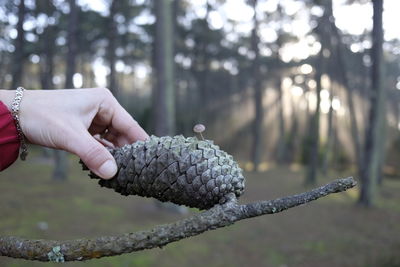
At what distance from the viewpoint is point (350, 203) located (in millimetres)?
12500

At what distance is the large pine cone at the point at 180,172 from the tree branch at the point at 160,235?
0.15 meters

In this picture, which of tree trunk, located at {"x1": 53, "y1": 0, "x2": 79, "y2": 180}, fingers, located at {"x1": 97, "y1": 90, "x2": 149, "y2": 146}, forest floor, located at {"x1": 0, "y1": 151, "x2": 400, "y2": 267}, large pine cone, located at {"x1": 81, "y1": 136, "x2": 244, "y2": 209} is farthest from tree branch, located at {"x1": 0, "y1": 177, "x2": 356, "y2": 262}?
tree trunk, located at {"x1": 53, "y1": 0, "x2": 79, "y2": 180}

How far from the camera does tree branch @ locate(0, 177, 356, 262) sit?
0.82 meters

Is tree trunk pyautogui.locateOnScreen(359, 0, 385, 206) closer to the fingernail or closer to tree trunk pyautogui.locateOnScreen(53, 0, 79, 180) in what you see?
tree trunk pyautogui.locateOnScreen(53, 0, 79, 180)

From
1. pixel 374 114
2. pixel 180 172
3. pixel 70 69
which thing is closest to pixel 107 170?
pixel 180 172

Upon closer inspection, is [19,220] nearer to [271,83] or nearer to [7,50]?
[7,50]

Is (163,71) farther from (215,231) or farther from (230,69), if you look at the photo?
(230,69)

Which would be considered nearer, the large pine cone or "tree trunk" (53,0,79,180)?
the large pine cone

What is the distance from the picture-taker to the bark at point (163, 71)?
975cm

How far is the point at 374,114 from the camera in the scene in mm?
11883

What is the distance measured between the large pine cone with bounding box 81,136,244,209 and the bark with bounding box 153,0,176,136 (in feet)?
27.7

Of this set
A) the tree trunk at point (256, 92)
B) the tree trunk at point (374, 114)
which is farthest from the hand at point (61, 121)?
the tree trunk at point (256, 92)

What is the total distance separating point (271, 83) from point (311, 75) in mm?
4872

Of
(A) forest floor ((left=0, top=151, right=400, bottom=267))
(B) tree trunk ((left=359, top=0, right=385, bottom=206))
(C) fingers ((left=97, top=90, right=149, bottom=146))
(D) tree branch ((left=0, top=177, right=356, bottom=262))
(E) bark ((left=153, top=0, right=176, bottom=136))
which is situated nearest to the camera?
(D) tree branch ((left=0, top=177, right=356, bottom=262))
